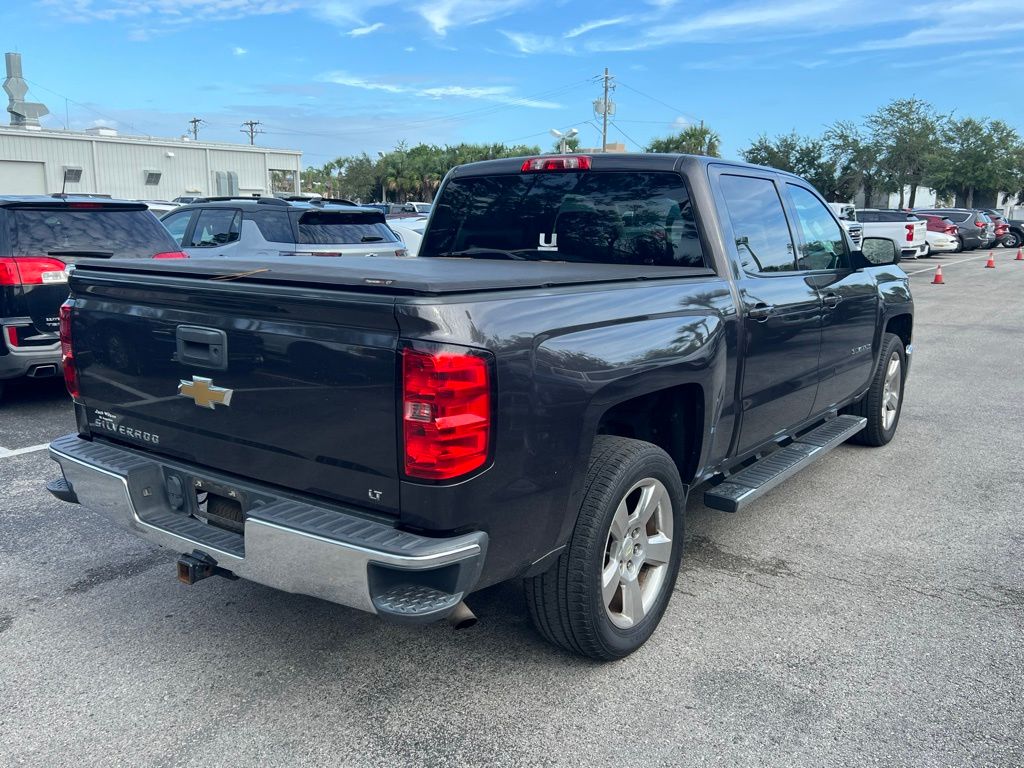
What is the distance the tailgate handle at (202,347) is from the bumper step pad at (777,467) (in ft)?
7.27

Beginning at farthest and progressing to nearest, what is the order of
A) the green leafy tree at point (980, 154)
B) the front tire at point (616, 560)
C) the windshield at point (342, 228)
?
the green leafy tree at point (980, 154), the windshield at point (342, 228), the front tire at point (616, 560)

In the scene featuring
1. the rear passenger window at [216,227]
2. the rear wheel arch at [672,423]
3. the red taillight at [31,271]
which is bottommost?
the rear wheel arch at [672,423]

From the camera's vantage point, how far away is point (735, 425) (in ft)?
13.2

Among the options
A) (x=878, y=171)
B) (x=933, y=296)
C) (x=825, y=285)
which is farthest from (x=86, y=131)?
(x=878, y=171)

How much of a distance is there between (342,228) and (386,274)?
24.5 feet

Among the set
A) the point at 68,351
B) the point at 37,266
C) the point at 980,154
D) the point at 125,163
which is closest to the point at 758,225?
the point at 68,351

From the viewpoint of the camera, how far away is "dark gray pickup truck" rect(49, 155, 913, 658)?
2.58 meters

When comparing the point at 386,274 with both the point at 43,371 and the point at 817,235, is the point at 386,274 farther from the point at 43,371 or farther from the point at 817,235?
the point at 43,371

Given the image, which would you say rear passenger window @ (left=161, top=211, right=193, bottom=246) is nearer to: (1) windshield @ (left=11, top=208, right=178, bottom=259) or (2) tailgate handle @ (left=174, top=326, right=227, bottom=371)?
(1) windshield @ (left=11, top=208, right=178, bottom=259)

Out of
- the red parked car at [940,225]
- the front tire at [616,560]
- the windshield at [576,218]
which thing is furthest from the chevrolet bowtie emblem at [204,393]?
the red parked car at [940,225]

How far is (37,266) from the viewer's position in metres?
6.66

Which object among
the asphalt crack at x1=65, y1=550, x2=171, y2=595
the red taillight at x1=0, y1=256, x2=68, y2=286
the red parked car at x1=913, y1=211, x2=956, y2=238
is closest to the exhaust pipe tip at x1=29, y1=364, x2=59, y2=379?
the red taillight at x1=0, y1=256, x2=68, y2=286

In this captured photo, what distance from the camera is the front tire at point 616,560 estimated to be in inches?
120

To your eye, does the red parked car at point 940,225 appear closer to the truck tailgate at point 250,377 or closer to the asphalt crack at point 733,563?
the asphalt crack at point 733,563
